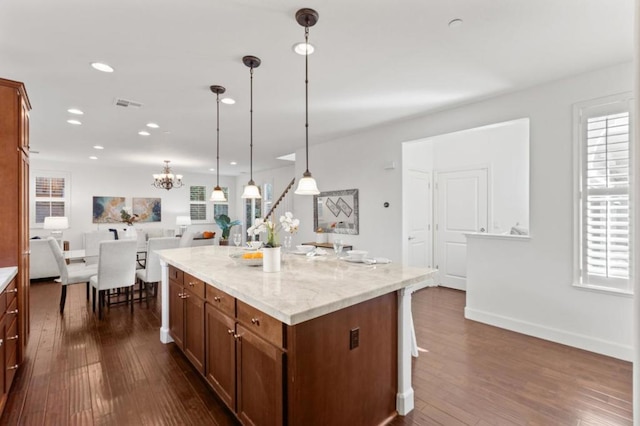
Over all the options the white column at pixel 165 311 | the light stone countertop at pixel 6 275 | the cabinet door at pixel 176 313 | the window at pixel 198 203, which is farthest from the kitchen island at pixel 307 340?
the window at pixel 198 203

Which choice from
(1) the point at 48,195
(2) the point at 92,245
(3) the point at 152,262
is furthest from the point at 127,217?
(3) the point at 152,262

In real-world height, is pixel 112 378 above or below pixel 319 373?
below

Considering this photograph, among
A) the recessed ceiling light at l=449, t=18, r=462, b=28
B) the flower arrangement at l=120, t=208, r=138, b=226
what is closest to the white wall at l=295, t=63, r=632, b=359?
the recessed ceiling light at l=449, t=18, r=462, b=28

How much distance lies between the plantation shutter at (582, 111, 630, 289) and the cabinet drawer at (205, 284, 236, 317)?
339 centimetres

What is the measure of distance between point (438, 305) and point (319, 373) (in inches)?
132

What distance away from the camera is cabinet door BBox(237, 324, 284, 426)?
1.52m

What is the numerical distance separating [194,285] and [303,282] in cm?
111

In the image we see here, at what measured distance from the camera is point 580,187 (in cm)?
305

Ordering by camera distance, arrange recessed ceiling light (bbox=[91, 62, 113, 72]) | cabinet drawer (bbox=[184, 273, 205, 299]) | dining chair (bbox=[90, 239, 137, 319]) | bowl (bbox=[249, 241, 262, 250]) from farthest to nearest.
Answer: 1. dining chair (bbox=[90, 239, 137, 319])
2. bowl (bbox=[249, 241, 262, 250])
3. recessed ceiling light (bbox=[91, 62, 113, 72])
4. cabinet drawer (bbox=[184, 273, 205, 299])

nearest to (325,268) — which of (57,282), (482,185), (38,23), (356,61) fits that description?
(356,61)

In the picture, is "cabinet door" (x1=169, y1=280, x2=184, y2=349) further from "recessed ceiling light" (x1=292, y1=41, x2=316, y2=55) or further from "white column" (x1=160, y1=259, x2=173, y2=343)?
"recessed ceiling light" (x1=292, y1=41, x2=316, y2=55)

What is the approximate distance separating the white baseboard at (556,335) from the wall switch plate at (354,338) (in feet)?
8.75

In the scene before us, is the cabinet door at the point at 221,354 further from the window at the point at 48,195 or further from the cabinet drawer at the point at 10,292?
the window at the point at 48,195

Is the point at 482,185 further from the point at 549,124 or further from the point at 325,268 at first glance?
the point at 325,268
